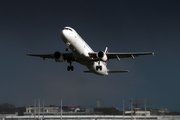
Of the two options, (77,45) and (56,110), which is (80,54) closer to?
(77,45)

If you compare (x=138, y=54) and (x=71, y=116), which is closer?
(x=138, y=54)

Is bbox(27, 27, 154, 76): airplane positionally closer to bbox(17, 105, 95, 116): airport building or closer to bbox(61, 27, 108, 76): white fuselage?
bbox(61, 27, 108, 76): white fuselage

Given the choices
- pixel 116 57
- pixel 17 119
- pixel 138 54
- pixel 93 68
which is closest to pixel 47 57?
pixel 93 68

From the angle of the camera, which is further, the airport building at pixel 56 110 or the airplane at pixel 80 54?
the airport building at pixel 56 110

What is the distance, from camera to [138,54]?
1624 inches

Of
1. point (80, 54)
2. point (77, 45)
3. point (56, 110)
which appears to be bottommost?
point (56, 110)

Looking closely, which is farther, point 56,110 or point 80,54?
point 56,110

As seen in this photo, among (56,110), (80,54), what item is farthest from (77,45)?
(56,110)

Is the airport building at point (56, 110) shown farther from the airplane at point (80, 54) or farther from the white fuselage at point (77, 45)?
the white fuselage at point (77, 45)

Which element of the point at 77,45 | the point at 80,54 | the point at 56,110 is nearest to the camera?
the point at 77,45

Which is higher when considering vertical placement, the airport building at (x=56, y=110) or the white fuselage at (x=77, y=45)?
the white fuselage at (x=77, y=45)

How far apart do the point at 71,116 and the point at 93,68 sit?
21784 millimetres

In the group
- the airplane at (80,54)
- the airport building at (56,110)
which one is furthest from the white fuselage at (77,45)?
the airport building at (56,110)

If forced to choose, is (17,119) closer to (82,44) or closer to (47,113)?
(47,113)
